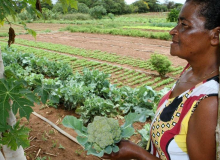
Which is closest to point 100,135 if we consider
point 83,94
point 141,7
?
point 83,94

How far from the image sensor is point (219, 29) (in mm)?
1024

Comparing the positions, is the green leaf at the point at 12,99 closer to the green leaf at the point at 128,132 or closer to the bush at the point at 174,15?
the green leaf at the point at 128,132

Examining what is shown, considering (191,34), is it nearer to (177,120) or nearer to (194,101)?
(194,101)

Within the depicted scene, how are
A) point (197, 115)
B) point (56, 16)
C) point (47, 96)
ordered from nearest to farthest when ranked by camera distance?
1. point (197, 115)
2. point (47, 96)
3. point (56, 16)

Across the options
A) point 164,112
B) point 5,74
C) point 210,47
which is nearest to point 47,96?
point 5,74

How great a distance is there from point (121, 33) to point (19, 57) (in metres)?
12.1

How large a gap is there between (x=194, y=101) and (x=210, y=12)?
0.46 m

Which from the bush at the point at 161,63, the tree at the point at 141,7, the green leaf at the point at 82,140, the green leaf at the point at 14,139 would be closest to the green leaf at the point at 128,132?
the green leaf at the point at 82,140

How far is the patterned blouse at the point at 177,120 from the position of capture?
1052 millimetres

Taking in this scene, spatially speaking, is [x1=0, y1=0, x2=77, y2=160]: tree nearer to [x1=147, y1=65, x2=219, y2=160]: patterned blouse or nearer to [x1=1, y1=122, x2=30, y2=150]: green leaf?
[x1=1, y1=122, x2=30, y2=150]: green leaf

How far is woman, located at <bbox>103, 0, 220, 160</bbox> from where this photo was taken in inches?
38.2

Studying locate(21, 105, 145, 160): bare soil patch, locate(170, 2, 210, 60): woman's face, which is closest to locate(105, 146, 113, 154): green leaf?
locate(170, 2, 210, 60): woman's face

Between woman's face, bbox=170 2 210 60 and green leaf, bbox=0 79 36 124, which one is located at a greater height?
woman's face, bbox=170 2 210 60

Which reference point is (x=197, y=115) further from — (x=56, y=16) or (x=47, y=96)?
(x=56, y=16)
